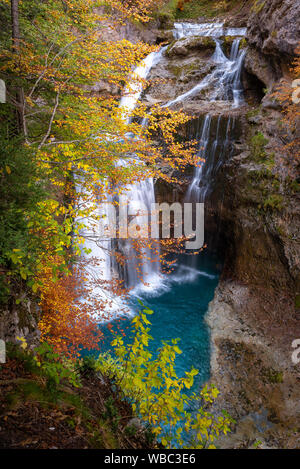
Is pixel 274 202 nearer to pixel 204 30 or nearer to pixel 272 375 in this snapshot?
pixel 272 375

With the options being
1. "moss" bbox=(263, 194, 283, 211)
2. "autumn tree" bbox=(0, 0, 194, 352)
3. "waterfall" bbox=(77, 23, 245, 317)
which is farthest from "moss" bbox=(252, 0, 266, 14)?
"moss" bbox=(263, 194, 283, 211)

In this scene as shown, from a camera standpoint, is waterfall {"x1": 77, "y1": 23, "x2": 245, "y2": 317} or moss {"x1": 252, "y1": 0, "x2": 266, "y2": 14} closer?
waterfall {"x1": 77, "y1": 23, "x2": 245, "y2": 317}

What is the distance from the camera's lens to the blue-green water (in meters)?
7.59

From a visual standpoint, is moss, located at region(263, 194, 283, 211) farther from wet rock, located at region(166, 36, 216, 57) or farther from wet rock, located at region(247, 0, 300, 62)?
wet rock, located at region(166, 36, 216, 57)

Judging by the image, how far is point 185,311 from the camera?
9836 mm

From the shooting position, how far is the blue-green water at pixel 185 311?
7586 mm

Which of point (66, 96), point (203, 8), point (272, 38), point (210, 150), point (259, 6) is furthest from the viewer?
point (203, 8)

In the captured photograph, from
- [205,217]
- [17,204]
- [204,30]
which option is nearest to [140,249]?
[205,217]

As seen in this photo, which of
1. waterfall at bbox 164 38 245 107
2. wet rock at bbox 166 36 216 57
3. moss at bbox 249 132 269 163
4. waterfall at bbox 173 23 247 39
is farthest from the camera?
waterfall at bbox 173 23 247 39

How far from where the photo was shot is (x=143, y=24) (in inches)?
720

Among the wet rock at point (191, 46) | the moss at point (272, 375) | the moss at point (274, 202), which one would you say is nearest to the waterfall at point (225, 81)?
the wet rock at point (191, 46)

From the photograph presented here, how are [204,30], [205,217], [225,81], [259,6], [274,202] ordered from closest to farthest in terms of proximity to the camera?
1. [274,202]
2. [259,6]
3. [205,217]
4. [225,81]
5. [204,30]

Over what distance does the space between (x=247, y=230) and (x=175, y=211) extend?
12.5ft

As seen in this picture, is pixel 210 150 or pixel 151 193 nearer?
pixel 210 150
